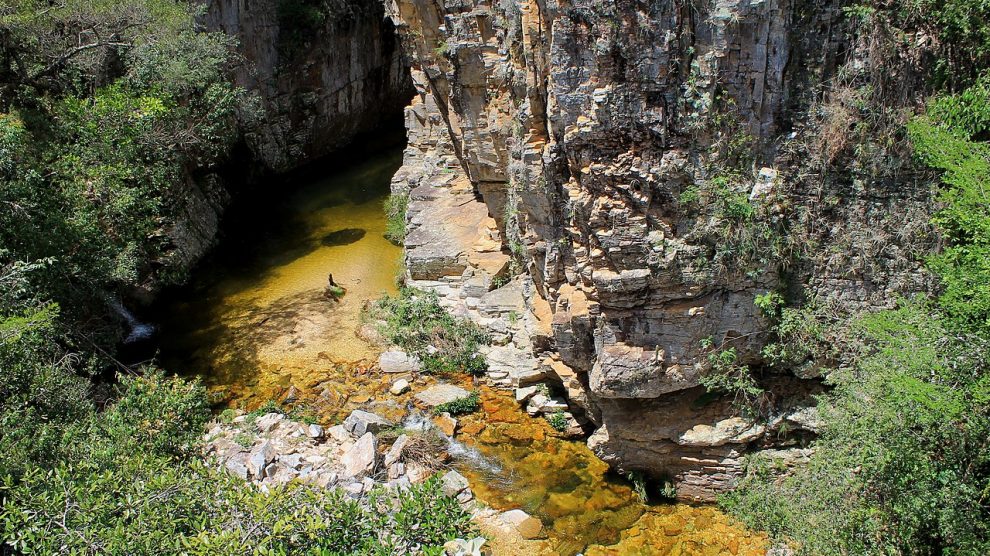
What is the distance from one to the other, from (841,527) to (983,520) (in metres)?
1.81

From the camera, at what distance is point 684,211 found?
11258mm

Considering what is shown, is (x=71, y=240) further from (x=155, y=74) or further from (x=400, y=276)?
(x=400, y=276)

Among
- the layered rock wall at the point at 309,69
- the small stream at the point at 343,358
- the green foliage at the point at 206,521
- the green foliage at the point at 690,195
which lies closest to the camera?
the green foliage at the point at 206,521

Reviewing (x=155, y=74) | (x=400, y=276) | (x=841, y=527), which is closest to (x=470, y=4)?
(x=400, y=276)

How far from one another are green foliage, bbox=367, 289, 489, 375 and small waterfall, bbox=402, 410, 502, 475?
1.63m

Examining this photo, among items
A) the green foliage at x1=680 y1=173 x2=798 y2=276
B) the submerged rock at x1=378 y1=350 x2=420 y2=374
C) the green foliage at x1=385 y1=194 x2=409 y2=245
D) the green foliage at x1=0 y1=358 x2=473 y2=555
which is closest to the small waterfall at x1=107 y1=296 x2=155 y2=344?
the submerged rock at x1=378 y1=350 x2=420 y2=374

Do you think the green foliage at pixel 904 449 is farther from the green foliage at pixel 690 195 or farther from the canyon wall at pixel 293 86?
the canyon wall at pixel 293 86

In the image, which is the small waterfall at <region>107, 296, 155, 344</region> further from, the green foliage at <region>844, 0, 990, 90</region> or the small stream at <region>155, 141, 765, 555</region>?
the green foliage at <region>844, 0, 990, 90</region>

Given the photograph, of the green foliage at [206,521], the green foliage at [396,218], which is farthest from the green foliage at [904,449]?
the green foliage at [396,218]

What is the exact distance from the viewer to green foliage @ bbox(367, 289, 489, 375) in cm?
1652

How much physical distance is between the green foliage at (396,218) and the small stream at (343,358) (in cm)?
40

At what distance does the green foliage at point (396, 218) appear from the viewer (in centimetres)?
2202

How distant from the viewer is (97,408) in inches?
553

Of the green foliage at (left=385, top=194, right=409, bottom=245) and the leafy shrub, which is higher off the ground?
the green foliage at (left=385, top=194, right=409, bottom=245)
